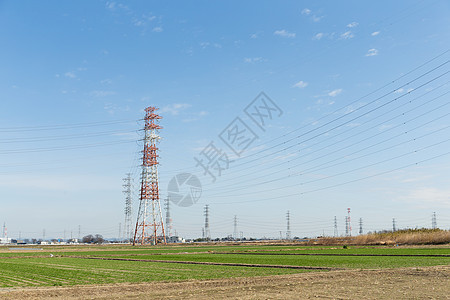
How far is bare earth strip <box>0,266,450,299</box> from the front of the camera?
17.2 meters

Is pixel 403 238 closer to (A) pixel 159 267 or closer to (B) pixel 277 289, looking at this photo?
(A) pixel 159 267

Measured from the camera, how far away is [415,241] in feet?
280

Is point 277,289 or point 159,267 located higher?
point 277,289

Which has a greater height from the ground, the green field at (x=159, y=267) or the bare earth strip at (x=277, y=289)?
the bare earth strip at (x=277, y=289)

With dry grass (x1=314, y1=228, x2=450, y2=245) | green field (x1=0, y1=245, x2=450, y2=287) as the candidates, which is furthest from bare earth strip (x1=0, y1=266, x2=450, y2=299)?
dry grass (x1=314, y1=228, x2=450, y2=245)

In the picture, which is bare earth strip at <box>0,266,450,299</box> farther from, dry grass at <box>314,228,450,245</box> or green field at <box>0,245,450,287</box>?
dry grass at <box>314,228,450,245</box>

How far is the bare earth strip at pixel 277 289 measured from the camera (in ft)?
56.3

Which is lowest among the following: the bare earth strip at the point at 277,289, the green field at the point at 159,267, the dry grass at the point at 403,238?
the dry grass at the point at 403,238

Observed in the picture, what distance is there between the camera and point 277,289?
19328 millimetres

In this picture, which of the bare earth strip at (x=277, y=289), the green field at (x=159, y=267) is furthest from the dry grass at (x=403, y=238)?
the bare earth strip at (x=277, y=289)

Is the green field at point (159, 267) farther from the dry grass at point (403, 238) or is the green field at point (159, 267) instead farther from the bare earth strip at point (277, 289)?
the dry grass at point (403, 238)

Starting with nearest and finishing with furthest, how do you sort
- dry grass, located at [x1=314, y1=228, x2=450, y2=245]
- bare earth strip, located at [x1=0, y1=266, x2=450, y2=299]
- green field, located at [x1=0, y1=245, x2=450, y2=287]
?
bare earth strip, located at [x1=0, y1=266, x2=450, y2=299]
green field, located at [x1=0, y1=245, x2=450, y2=287]
dry grass, located at [x1=314, y1=228, x2=450, y2=245]

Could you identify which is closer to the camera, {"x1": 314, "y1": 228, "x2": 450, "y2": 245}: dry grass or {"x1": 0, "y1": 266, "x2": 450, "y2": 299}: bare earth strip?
{"x1": 0, "y1": 266, "x2": 450, "y2": 299}: bare earth strip

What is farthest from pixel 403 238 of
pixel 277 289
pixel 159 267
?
pixel 277 289
